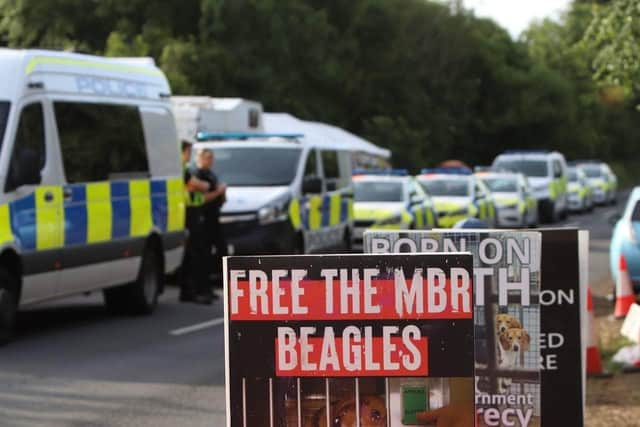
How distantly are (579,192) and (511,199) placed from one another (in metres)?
12.9

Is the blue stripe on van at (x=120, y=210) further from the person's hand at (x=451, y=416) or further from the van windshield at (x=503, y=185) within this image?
the van windshield at (x=503, y=185)

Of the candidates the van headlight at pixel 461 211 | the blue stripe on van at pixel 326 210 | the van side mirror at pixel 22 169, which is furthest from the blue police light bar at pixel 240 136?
the van side mirror at pixel 22 169

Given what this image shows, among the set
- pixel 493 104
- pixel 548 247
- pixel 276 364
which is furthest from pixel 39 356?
pixel 493 104

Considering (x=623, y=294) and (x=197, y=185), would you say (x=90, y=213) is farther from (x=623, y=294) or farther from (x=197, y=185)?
(x=623, y=294)

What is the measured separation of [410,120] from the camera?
6122cm

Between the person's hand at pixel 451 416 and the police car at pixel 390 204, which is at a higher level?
the person's hand at pixel 451 416

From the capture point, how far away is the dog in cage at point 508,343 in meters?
6.76

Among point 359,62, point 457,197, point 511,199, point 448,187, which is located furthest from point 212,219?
point 359,62

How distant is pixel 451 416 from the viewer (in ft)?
16.9

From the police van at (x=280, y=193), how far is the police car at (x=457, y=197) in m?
5.87

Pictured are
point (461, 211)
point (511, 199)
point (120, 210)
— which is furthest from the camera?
point (511, 199)

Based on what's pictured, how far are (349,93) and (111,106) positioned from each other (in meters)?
42.9

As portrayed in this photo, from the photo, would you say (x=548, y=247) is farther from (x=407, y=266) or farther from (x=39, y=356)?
(x=39, y=356)

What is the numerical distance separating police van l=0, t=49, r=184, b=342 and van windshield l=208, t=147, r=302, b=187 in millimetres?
3197
